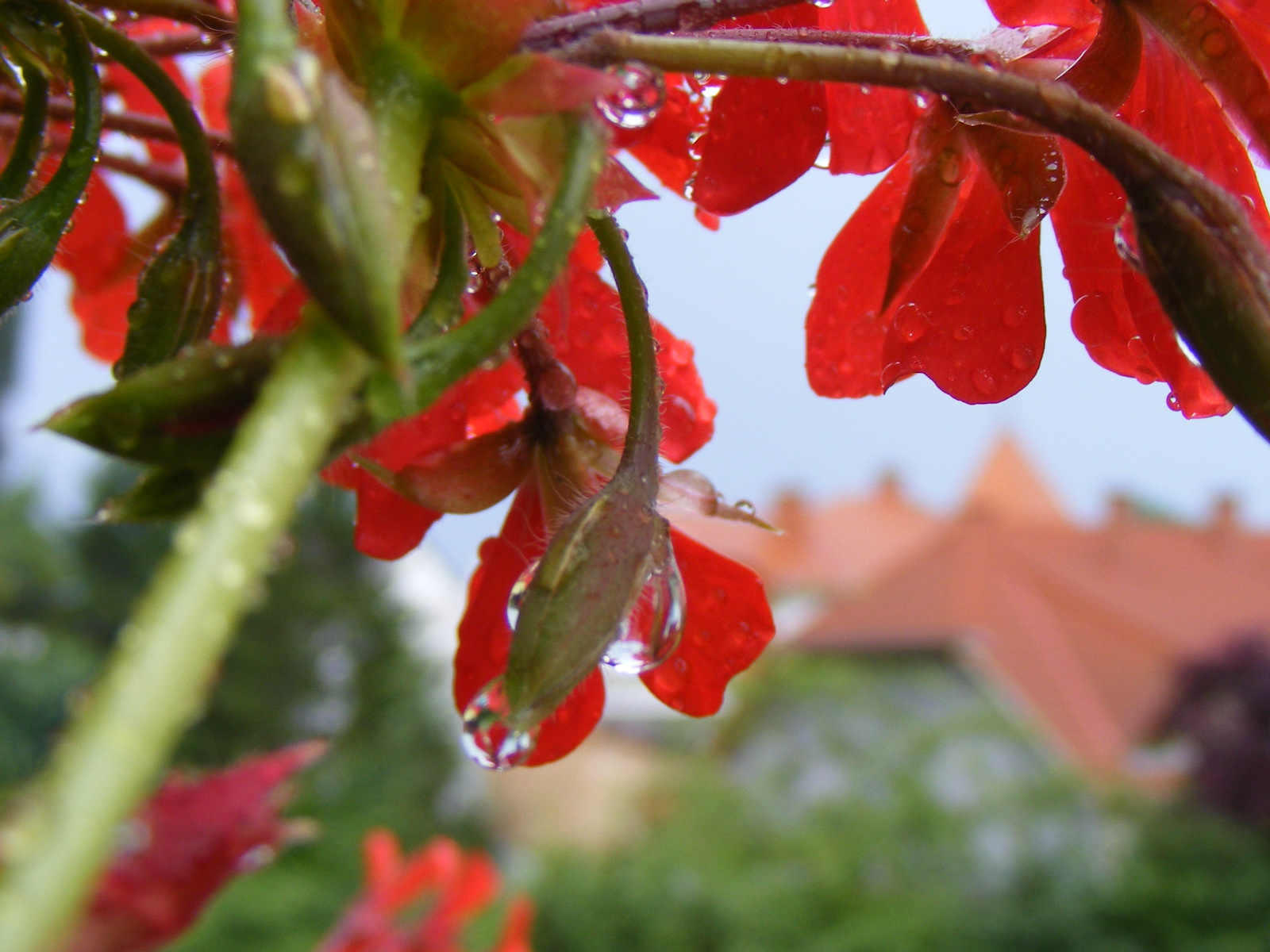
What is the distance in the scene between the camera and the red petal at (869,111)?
0.23 m

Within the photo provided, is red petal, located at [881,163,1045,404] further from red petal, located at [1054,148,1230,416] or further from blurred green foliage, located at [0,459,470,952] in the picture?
blurred green foliage, located at [0,459,470,952]

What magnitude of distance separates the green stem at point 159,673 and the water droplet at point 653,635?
4.6 inches

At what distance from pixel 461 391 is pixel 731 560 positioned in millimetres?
74

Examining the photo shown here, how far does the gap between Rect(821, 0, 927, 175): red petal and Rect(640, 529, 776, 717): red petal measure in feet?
0.31

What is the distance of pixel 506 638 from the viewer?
0.24 m

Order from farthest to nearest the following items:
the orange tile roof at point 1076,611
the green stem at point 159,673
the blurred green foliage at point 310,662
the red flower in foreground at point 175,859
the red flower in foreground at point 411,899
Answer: the orange tile roof at point 1076,611
the blurred green foliage at point 310,662
the red flower in foreground at point 411,899
the red flower in foreground at point 175,859
the green stem at point 159,673

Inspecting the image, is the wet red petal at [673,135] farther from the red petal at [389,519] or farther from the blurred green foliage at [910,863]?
the blurred green foliage at [910,863]

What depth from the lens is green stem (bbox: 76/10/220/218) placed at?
0.19 metres

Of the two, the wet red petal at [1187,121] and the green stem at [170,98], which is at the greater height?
the green stem at [170,98]

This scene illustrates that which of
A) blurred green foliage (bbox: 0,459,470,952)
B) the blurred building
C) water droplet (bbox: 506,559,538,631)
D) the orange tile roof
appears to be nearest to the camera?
water droplet (bbox: 506,559,538,631)

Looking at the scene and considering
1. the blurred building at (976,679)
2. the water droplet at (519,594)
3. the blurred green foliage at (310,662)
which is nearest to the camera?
the water droplet at (519,594)

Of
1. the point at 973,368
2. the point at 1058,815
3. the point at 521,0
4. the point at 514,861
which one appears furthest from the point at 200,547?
the point at 514,861

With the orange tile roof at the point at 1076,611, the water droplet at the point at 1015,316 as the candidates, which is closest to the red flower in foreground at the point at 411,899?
the water droplet at the point at 1015,316

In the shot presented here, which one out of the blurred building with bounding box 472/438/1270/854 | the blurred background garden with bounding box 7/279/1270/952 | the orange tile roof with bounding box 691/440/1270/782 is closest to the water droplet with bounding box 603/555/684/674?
the blurred background garden with bounding box 7/279/1270/952
